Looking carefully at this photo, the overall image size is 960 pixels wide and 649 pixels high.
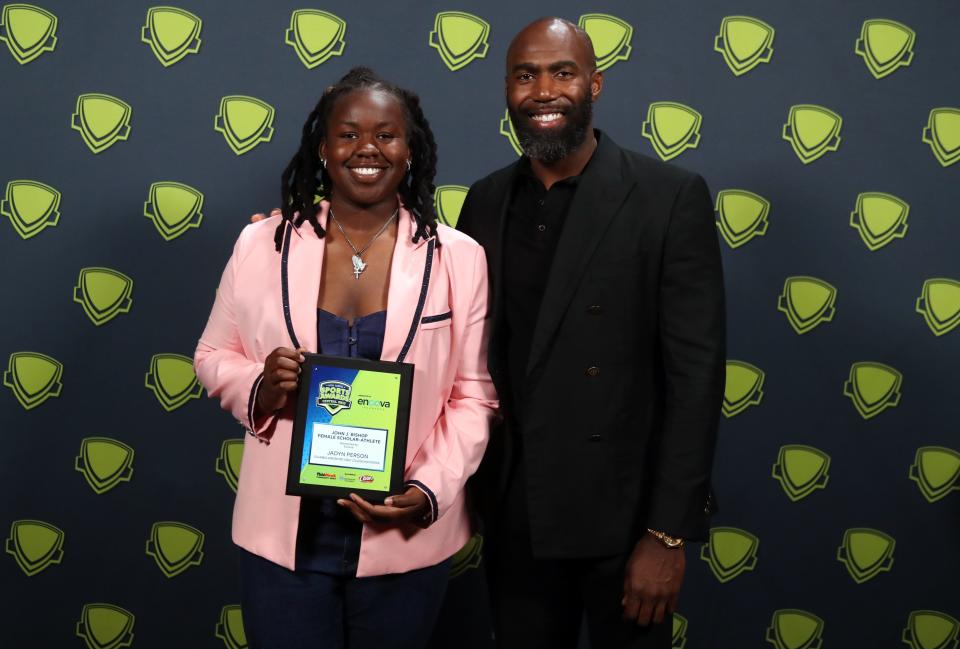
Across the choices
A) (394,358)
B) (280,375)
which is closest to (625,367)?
(394,358)

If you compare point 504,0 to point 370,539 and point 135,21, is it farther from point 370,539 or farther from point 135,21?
point 370,539

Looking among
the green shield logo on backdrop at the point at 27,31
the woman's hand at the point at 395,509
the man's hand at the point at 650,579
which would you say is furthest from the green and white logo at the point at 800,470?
the green shield logo on backdrop at the point at 27,31

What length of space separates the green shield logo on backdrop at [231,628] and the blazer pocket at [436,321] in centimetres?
143

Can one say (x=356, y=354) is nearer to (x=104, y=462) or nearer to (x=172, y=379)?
(x=172, y=379)

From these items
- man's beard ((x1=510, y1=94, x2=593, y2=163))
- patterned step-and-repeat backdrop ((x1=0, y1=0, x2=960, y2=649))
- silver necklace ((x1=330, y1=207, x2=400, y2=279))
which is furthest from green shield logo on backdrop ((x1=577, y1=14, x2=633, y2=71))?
silver necklace ((x1=330, y1=207, x2=400, y2=279))

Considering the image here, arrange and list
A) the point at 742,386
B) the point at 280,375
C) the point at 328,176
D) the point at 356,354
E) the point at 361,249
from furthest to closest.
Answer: the point at 742,386
the point at 328,176
the point at 361,249
the point at 356,354
the point at 280,375

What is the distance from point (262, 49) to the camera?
2.67 meters

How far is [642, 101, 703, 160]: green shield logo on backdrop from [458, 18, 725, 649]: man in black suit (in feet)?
2.26

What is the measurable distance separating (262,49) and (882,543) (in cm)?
230

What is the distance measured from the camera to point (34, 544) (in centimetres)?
285

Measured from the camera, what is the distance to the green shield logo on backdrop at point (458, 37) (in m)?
2.67

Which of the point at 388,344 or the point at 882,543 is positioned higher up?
the point at 388,344

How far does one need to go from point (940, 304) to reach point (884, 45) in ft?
2.45

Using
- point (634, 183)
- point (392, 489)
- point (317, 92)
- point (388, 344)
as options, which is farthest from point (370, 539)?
point (317, 92)
